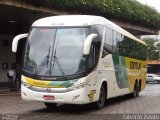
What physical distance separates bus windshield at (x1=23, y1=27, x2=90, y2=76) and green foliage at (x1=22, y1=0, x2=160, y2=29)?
11505mm

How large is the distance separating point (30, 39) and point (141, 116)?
4.43 metres

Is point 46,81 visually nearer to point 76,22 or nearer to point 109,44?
point 76,22

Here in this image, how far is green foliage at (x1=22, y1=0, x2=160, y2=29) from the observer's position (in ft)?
95.1

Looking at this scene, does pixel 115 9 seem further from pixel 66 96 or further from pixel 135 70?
pixel 66 96

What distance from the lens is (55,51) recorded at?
15414 mm

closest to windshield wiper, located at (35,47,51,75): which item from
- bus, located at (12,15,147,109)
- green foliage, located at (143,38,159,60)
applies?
bus, located at (12,15,147,109)

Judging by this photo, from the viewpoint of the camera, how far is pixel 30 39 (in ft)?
52.1

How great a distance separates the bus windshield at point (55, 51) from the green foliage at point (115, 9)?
1151 cm

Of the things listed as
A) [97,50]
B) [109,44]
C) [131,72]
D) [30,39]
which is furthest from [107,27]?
[131,72]

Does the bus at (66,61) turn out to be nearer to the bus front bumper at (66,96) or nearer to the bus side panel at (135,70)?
the bus front bumper at (66,96)

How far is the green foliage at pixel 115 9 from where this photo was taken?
2900 centimetres

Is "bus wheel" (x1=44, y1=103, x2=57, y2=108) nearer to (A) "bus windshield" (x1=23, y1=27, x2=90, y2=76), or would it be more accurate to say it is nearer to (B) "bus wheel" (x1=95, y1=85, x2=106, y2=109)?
(B) "bus wheel" (x1=95, y1=85, x2=106, y2=109)

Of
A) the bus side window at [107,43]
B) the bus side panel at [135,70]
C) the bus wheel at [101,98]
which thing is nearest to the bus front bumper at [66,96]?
the bus wheel at [101,98]

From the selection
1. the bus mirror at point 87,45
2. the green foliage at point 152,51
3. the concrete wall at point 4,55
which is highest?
the bus mirror at point 87,45
